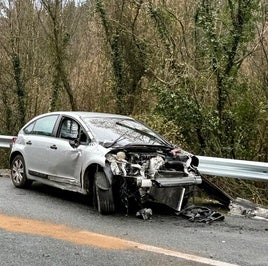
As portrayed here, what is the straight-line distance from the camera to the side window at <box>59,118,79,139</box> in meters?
8.67

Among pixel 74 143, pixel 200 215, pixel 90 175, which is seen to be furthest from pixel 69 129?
pixel 200 215

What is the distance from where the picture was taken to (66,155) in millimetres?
8500

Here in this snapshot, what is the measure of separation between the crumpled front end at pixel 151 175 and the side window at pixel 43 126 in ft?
6.93

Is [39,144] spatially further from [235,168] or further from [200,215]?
[235,168]

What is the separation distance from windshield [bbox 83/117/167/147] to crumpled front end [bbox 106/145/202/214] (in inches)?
17.8

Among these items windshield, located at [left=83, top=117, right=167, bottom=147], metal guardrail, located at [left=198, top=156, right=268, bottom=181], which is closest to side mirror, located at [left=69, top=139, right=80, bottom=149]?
windshield, located at [left=83, top=117, right=167, bottom=147]

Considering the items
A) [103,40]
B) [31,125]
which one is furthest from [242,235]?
[103,40]

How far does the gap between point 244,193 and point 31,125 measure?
4671 millimetres

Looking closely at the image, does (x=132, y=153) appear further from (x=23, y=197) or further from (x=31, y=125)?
(x=31, y=125)

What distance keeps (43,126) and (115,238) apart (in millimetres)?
3869

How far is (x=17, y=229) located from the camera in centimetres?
669

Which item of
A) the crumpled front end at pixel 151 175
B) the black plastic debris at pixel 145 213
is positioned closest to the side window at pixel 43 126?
the crumpled front end at pixel 151 175

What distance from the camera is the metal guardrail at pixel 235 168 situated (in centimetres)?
842

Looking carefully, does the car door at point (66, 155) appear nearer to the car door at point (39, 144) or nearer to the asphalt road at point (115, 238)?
the car door at point (39, 144)
